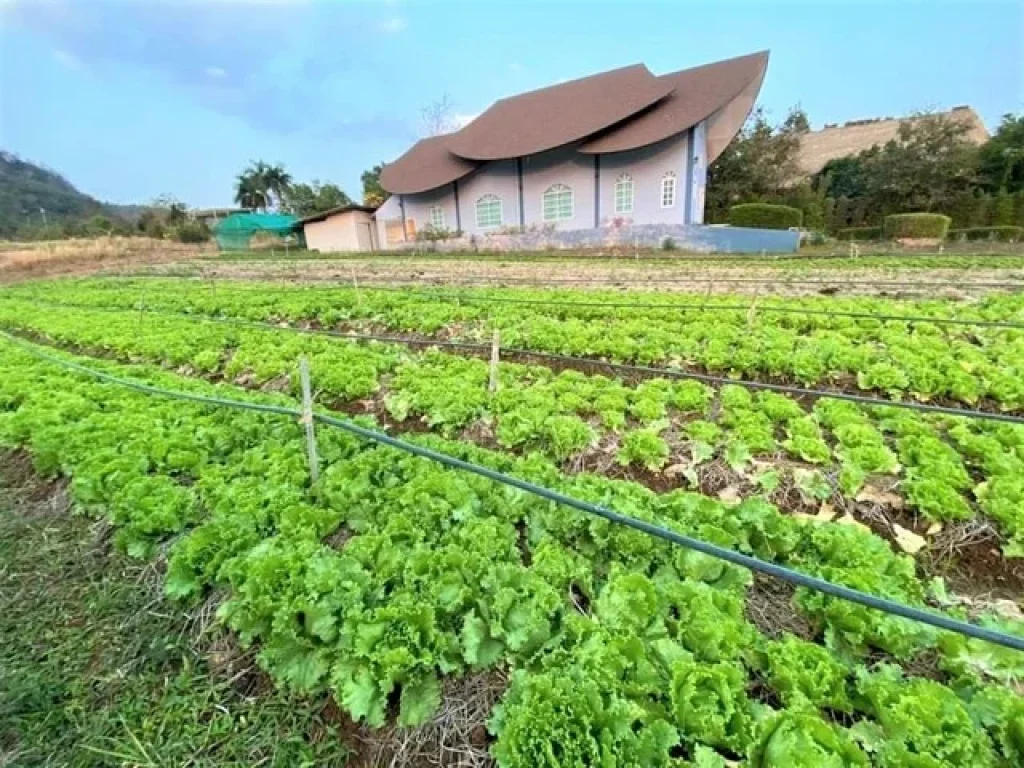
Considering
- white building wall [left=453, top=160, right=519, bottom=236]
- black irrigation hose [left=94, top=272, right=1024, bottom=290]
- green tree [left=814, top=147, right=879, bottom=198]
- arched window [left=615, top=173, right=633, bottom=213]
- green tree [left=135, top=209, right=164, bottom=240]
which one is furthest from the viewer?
green tree [left=135, top=209, right=164, bottom=240]

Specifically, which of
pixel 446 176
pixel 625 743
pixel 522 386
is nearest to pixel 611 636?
pixel 625 743

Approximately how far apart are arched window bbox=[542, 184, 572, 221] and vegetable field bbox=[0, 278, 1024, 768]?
25391mm

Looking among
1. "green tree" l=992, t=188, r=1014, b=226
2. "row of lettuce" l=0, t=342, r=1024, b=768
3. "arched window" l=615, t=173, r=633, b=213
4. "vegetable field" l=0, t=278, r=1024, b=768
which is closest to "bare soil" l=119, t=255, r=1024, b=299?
"vegetable field" l=0, t=278, r=1024, b=768

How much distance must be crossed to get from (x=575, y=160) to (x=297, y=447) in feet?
95.6

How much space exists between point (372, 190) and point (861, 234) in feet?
139

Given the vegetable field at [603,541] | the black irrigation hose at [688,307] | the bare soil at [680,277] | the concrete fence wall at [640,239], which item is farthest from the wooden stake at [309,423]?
the concrete fence wall at [640,239]

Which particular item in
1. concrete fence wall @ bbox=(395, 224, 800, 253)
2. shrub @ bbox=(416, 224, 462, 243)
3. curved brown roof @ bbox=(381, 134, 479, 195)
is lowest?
concrete fence wall @ bbox=(395, 224, 800, 253)

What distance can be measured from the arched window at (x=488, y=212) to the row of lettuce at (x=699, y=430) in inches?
1062

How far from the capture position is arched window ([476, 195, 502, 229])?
104 ft

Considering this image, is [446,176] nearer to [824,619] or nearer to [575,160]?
[575,160]

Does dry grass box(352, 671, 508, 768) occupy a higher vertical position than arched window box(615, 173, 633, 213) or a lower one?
lower

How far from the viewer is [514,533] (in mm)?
2867

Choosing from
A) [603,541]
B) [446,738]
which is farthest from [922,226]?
[446,738]

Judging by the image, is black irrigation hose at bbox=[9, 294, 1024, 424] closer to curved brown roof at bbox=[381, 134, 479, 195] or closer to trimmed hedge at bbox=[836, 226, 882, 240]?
curved brown roof at bbox=[381, 134, 479, 195]
